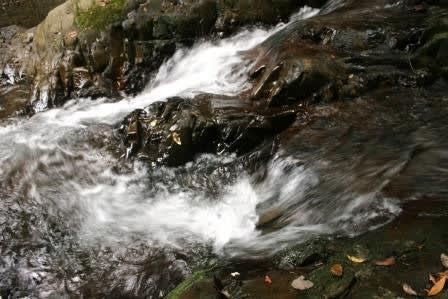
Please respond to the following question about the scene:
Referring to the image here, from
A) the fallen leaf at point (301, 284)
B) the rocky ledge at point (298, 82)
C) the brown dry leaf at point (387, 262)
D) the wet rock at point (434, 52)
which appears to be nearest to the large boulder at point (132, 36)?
the rocky ledge at point (298, 82)

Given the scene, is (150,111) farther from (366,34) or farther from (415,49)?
(415,49)

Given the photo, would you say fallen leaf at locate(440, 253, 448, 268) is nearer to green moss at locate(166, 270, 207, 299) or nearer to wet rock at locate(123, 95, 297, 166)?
green moss at locate(166, 270, 207, 299)

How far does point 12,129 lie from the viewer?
331 inches

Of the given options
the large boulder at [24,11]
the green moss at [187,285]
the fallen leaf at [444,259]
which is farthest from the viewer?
the large boulder at [24,11]

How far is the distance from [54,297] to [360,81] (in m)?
4.96

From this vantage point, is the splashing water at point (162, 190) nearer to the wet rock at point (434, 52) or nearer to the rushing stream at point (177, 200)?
the rushing stream at point (177, 200)

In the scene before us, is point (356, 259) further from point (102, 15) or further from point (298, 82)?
point (102, 15)

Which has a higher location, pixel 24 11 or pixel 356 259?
pixel 24 11

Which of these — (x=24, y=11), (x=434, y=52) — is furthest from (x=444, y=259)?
(x=24, y=11)

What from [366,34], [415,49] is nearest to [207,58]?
[366,34]

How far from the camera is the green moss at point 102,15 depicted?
9117 millimetres

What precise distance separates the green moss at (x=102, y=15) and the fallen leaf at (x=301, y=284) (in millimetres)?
7157

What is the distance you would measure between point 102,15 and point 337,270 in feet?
24.8

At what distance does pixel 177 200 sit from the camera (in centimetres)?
603
